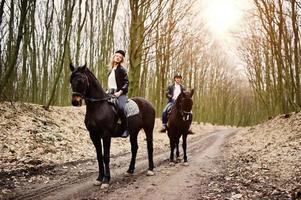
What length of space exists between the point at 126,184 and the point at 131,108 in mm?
1817

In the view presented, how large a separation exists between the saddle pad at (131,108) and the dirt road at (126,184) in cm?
149

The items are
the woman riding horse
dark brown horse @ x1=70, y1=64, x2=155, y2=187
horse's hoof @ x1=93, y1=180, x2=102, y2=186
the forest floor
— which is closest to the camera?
the forest floor

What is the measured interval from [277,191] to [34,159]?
21.0 feet

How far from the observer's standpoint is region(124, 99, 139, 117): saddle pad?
26.5ft

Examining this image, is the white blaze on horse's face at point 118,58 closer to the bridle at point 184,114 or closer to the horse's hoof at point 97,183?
the horse's hoof at point 97,183

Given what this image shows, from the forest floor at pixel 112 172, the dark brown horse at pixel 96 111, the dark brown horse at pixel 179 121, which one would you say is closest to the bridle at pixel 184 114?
the dark brown horse at pixel 179 121

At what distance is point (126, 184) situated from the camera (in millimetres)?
7297

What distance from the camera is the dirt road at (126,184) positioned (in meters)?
6.33

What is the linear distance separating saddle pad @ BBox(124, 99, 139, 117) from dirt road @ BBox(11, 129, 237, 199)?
1.49 meters

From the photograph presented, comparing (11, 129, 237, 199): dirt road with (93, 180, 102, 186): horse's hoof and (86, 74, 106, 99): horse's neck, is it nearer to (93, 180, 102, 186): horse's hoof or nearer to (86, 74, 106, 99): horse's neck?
(93, 180, 102, 186): horse's hoof

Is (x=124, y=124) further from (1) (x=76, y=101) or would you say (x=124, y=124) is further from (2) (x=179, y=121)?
(2) (x=179, y=121)

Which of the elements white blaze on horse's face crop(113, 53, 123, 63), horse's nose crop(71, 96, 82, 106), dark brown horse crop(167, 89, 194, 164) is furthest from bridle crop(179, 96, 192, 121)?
horse's nose crop(71, 96, 82, 106)

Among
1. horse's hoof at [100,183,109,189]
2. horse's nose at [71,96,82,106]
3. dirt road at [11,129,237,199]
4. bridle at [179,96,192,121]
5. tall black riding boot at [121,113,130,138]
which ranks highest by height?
horse's nose at [71,96,82,106]

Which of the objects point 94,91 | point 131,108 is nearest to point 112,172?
point 131,108
